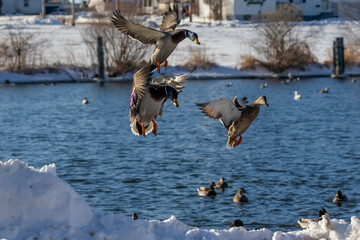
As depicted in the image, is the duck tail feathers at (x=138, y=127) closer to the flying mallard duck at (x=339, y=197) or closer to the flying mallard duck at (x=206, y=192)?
the flying mallard duck at (x=339, y=197)

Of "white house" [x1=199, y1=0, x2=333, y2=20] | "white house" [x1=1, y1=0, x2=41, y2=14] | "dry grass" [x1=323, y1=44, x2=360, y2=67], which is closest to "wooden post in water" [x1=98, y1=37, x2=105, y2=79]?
"dry grass" [x1=323, y1=44, x2=360, y2=67]

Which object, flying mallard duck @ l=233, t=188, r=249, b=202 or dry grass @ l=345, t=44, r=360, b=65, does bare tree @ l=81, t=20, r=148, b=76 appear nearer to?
dry grass @ l=345, t=44, r=360, b=65

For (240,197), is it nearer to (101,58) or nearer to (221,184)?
(221,184)

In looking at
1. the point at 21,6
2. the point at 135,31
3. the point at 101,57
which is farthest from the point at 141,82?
the point at 21,6

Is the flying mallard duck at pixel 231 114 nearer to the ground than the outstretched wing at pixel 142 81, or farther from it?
nearer to the ground

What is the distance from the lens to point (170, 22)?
9852 mm

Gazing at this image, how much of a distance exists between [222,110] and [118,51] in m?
47.4

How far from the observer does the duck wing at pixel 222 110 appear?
29.5 feet

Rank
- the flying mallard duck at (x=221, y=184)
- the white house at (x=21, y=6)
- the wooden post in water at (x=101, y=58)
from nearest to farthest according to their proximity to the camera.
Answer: the flying mallard duck at (x=221, y=184), the wooden post in water at (x=101, y=58), the white house at (x=21, y=6)

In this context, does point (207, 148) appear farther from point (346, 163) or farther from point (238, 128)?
point (238, 128)

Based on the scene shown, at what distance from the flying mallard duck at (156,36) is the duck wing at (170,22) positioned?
171 millimetres

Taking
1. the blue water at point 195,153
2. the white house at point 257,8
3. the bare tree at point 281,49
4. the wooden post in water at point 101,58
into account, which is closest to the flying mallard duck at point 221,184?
the blue water at point 195,153

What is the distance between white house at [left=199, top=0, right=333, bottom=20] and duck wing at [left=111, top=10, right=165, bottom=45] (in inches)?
2907

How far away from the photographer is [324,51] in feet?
206
